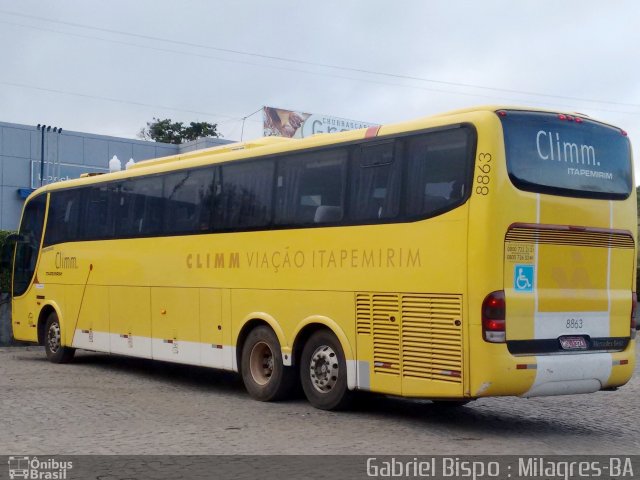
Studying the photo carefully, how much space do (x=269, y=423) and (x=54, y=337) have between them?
350 inches

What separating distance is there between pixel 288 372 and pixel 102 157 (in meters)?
29.2

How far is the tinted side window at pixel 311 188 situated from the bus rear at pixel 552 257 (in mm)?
2355

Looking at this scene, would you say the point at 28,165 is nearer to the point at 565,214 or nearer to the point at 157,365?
the point at 157,365

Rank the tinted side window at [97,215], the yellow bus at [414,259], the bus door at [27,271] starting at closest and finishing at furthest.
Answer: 1. the yellow bus at [414,259]
2. the tinted side window at [97,215]
3. the bus door at [27,271]

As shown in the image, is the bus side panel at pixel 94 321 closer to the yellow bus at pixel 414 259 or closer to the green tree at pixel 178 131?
the yellow bus at pixel 414 259

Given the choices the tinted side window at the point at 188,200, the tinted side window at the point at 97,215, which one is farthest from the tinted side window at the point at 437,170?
the tinted side window at the point at 97,215

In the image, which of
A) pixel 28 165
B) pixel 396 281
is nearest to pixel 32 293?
pixel 396 281

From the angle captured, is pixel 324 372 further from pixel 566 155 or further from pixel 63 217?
pixel 63 217

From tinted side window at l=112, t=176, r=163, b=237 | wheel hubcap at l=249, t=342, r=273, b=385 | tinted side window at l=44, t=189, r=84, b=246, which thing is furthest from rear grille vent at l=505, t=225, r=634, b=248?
tinted side window at l=44, t=189, r=84, b=246

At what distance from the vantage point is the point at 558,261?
1069 cm

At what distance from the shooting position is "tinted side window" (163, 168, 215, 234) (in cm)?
1455

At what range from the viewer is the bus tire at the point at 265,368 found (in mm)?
12883

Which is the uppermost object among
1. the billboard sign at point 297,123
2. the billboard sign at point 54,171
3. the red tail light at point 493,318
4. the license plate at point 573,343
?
the billboard sign at point 297,123

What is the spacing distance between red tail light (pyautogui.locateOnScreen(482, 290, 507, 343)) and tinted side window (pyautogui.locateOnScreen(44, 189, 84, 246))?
10.0 meters
